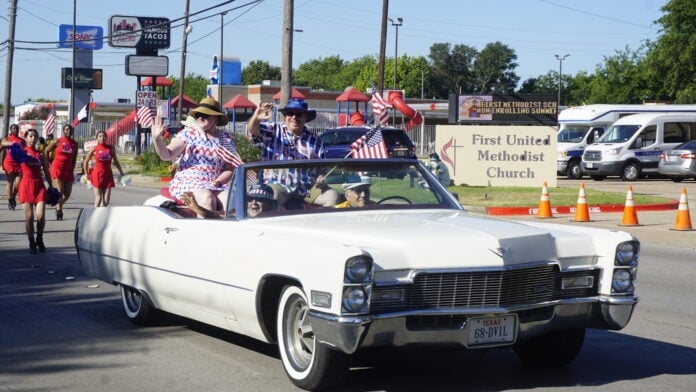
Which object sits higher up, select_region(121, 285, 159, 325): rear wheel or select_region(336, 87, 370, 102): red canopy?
select_region(336, 87, 370, 102): red canopy

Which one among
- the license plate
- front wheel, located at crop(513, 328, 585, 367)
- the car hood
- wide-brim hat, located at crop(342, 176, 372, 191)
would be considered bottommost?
front wheel, located at crop(513, 328, 585, 367)

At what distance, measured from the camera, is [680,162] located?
35906mm

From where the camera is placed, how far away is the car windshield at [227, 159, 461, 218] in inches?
304

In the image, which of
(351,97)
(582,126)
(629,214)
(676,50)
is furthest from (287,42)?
(676,50)

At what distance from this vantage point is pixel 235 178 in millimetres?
7750

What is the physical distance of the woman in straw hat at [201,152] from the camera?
31.3 ft

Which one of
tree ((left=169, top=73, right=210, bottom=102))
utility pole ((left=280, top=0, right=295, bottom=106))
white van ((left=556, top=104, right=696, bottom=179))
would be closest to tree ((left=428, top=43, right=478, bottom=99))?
tree ((left=169, top=73, right=210, bottom=102))

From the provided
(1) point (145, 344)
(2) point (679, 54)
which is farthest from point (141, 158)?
(1) point (145, 344)

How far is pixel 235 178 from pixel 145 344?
162 cm

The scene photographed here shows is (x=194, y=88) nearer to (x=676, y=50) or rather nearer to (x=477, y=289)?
(x=676, y=50)

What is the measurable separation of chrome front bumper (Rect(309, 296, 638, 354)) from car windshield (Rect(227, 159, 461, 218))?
5.22 feet

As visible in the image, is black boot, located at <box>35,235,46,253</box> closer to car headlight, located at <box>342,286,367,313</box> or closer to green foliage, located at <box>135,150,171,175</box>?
car headlight, located at <box>342,286,367,313</box>

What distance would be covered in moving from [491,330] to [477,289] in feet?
0.88

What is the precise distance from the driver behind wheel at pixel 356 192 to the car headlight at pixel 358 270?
1856 millimetres
